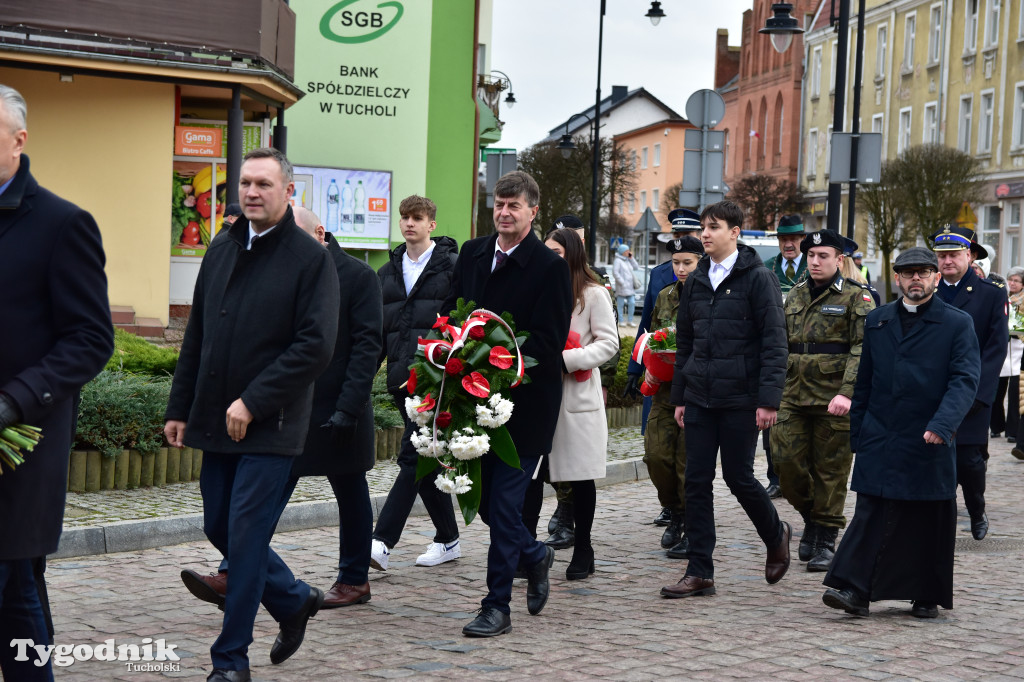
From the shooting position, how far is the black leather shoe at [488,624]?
21.0 feet

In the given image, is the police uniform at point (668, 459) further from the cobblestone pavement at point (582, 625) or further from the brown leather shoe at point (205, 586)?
the brown leather shoe at point (205, 586)

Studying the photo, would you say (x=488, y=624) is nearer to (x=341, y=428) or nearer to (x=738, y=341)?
(x=341, y=428)

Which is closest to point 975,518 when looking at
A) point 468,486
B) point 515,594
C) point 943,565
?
point 943,565

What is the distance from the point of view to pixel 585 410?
780 centimetres

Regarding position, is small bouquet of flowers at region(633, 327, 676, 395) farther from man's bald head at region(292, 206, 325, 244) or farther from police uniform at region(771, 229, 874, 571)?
man's bald head at region(292, 206, 325, 244)

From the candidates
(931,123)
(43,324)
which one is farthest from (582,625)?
(931,123)

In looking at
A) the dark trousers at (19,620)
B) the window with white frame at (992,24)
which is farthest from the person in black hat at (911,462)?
the window with white frame at (992,24)

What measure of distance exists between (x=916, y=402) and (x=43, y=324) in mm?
4534

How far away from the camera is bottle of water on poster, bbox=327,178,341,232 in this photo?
2651 centimetres

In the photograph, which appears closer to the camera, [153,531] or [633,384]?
[153,531]

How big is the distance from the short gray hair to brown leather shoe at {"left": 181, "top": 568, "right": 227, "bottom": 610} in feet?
7.48

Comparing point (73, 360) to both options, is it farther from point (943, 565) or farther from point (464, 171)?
point (464, 171)

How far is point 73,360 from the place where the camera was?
4297mm

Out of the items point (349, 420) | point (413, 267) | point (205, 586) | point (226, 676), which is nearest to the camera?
point (226, 676)
